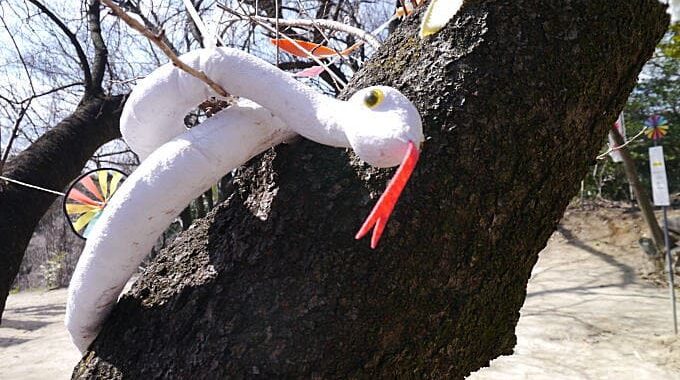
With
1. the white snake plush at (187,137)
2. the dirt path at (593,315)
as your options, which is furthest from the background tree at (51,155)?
the dirt path at (593,315)

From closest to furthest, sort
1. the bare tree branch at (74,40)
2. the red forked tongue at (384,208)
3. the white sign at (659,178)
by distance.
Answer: the red forked tongue at (384,208) < the bare tree branch at (74,40) < the white sign at (659,178)

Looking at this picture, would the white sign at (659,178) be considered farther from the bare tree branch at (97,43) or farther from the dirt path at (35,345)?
the dirt path at (35,345)

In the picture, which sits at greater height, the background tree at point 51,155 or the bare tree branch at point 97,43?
the bare tree branch at point 97,43

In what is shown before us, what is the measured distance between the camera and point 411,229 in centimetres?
37

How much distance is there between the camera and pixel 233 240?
0.40 metres

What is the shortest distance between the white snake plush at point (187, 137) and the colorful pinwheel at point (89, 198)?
21 centimetres

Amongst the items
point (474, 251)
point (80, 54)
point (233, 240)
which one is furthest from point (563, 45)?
point (80, 54)

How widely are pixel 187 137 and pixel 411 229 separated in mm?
192

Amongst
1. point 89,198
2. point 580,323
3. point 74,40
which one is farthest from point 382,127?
point 580,323

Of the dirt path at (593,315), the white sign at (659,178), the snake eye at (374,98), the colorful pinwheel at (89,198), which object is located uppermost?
the snake eye at (374,98)

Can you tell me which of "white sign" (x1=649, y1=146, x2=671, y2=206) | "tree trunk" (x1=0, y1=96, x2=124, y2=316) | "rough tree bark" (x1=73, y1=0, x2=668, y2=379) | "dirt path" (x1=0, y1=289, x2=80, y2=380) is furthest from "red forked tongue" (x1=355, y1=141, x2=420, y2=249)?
"white sign" (x1=649, y1=146, x2=671, y2=206)

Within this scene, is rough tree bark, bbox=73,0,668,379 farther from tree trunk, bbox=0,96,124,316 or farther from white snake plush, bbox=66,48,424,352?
tree trunk, bbox=0,96,124,316

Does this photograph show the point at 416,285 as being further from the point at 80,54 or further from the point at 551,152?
the point at 80,54

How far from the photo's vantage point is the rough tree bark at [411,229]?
0.36 m
